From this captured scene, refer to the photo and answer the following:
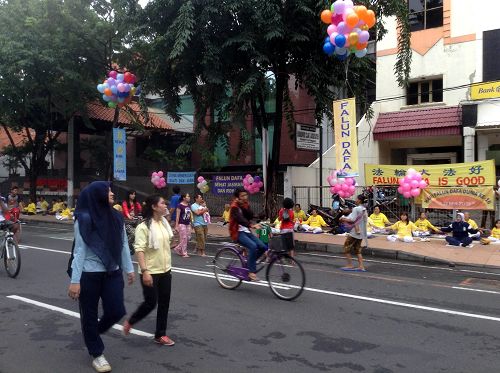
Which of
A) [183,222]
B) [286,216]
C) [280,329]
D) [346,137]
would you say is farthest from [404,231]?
[280,329]

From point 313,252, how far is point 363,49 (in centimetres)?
562

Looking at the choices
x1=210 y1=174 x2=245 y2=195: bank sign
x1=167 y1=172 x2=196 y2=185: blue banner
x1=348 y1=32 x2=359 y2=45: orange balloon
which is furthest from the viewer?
x1=167 y1=172 x2=196 y2=185: blue banner

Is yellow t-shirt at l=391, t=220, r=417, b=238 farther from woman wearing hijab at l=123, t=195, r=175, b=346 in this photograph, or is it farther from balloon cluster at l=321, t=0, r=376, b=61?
woman wearing hijab at l=123, t=195, r=175, b=346

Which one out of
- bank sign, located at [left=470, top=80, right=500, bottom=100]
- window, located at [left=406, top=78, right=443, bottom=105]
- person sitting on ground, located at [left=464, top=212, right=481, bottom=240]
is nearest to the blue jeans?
person sitting on ground, located at [left=464, top=212, right=481, bottom=240]

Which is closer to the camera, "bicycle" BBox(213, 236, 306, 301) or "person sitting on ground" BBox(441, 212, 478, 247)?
"bicycle" BBox(213, 236, 306, 301)

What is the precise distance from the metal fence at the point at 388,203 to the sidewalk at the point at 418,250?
159 centimetres

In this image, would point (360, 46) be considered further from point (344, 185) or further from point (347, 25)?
point (344, 185)

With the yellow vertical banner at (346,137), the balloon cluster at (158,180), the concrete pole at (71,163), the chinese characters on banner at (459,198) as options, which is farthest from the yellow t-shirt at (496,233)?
the concrete pole at (71,163)

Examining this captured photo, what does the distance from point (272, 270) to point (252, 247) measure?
0.46 m

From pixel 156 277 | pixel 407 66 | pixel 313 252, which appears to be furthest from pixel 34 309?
pixel 407 66

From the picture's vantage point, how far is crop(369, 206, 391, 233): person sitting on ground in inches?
616

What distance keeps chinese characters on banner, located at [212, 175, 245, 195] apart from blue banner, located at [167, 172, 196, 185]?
1.38m

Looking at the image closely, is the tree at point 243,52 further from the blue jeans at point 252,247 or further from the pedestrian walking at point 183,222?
the blue jeans at point 252,247

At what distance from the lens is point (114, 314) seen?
14.0ft
